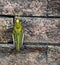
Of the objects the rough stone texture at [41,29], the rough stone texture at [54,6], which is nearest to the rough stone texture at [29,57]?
the rough stone texture at [41,29]

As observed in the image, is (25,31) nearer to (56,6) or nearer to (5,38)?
(5,38)

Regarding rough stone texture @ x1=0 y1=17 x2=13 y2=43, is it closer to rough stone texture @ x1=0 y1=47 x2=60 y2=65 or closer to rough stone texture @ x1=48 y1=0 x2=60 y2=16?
rough stone texture @ x1=0 y1=47 x2=60 y2=65

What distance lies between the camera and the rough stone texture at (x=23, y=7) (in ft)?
7.35

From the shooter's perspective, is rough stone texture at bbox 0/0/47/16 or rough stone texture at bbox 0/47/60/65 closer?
rough stone texture at bbox 0/0/47/16

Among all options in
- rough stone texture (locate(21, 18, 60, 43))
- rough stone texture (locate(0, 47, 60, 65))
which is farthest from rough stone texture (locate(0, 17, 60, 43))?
rough stone texture (locate(0, 47, 60, 65))

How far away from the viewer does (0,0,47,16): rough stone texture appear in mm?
2240

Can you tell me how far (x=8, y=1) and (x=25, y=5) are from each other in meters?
Answer: 0.15

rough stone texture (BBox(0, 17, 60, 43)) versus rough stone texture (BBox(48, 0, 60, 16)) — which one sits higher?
rough stone texture (BBox(48, 0, 60, 16))

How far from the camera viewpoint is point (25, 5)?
2244 millimetres

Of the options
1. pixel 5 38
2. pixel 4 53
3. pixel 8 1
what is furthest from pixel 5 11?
pixel 4 53

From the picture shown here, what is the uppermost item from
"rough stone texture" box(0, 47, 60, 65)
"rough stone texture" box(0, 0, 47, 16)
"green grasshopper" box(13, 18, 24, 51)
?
"rough stone texture" box(0, 0, 47, 16)

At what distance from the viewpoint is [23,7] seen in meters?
2.25

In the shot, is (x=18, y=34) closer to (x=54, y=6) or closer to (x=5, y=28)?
(x=5, y=28)

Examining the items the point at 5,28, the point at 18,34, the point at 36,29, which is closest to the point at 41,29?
the point at 36,29
